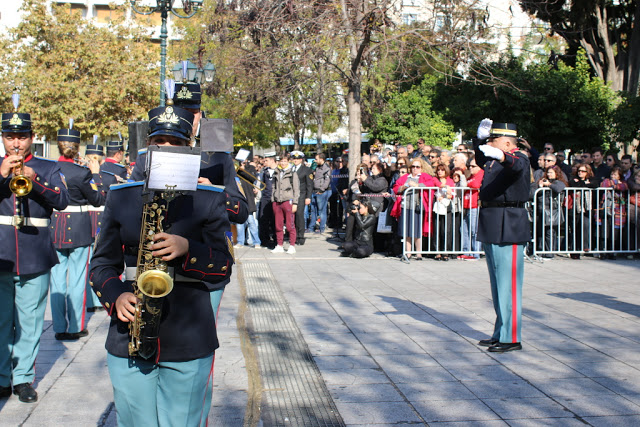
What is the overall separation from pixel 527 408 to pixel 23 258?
12.6ft

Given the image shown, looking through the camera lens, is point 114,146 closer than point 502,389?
No

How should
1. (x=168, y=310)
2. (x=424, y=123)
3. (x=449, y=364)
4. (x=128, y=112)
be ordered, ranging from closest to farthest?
(x=168, y=310)
(x=449, y=364)
(x=424, y=123)
(x=128, y=112)

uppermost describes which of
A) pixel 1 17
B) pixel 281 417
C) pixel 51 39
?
pixel 1 17

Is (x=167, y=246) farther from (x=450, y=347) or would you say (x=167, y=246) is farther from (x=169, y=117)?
(x=450, y=347)

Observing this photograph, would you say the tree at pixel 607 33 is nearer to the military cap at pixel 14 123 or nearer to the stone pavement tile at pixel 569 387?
the stone pavement tile at pixel 569 387

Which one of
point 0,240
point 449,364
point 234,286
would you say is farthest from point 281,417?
point 234,286

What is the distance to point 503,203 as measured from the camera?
22.3ft

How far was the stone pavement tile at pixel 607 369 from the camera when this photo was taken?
5.80 meters

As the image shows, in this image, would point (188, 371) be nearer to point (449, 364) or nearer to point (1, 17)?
point (449, 364)

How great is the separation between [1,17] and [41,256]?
60.9m

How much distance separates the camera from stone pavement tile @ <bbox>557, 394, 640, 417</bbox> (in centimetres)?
490

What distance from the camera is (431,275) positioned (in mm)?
11117

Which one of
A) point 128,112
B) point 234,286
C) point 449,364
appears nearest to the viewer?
point 449,364

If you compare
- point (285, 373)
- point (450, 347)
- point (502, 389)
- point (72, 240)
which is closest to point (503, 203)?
point (450, 347)
